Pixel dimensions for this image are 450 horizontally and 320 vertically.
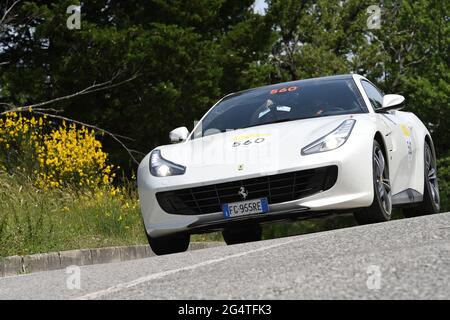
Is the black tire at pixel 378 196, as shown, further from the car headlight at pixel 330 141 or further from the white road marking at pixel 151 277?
the white road marking at pixel 151 277

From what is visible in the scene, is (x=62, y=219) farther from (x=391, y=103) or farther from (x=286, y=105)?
(x=391, y=103)

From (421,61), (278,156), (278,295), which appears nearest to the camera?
(278,295)

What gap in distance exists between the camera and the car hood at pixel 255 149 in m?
8.52

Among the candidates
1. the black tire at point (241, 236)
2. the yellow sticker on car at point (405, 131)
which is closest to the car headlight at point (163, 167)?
the black tire at point (241, 236)

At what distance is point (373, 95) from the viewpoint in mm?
10422

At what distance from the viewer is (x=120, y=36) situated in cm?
2042

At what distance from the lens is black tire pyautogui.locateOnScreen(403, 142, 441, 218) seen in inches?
419

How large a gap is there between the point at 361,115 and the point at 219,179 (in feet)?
5.14

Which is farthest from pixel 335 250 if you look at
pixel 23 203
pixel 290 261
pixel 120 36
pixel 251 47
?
pixel 251 47

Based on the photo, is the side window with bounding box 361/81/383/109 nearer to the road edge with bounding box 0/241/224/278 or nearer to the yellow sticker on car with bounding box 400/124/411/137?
the yellow sticker on car with bounding box 400/124/411/137

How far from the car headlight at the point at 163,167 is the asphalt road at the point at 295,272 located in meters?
1.12

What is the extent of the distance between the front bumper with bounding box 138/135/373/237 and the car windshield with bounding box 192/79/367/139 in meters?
0.96

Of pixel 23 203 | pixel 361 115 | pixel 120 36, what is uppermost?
pixel 120 36

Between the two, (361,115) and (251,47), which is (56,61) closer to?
(251,47)
